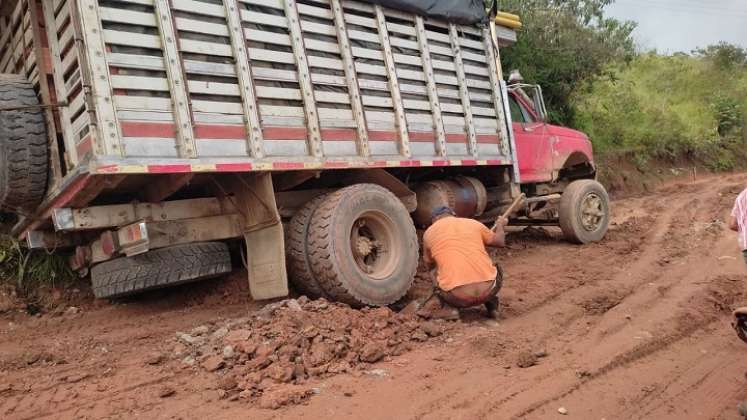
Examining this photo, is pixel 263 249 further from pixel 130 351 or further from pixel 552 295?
pixel 552 295

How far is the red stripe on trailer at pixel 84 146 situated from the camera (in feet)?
12.4

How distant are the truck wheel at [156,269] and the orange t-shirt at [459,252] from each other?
176cm

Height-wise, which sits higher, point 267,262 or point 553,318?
point 267,262

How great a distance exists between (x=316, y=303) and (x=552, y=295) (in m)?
2.39

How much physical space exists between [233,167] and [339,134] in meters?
1.17

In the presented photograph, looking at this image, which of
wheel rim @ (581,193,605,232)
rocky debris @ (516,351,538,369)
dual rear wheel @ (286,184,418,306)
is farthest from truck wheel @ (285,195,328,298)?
wheel rim @ (581,193,605,232)

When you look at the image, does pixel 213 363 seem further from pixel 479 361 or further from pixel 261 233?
pixel 479 361

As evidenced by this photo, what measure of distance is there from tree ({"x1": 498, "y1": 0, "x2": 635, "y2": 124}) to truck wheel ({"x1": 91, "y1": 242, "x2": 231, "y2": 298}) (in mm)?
10425

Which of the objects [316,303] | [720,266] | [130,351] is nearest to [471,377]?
[316,303]

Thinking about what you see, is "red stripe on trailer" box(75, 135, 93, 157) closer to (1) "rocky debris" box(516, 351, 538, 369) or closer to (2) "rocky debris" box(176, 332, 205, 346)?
(2) "rocky debris" box(176, 332, 205, 346)

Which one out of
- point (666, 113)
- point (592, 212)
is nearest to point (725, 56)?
point (666, 113)

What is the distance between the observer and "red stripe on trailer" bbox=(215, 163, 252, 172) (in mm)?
4266

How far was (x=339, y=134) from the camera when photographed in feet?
17.0

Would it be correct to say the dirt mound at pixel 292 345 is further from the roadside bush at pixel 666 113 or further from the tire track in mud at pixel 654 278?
the roadside bush at pixel 666 113
